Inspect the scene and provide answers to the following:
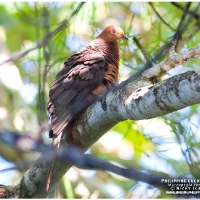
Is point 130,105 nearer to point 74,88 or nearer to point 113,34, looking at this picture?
point 74,88

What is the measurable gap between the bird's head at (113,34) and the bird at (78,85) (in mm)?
357

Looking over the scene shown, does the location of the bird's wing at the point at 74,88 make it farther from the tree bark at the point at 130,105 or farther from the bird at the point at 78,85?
the tree bark at the point at 130,105

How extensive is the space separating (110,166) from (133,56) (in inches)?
108

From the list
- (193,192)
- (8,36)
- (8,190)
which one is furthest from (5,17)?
(193,192)

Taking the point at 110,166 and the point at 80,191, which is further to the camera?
the point at 80,191

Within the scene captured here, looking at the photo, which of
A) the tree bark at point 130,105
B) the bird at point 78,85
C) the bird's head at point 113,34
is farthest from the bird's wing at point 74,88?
the bird's head at point 113,34

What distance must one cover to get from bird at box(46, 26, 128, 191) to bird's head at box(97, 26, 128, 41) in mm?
357

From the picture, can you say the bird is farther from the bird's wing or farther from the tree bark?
the tree bark

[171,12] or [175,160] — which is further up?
[171,12]

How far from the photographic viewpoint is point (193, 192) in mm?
2605

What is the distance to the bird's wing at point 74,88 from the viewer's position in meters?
3.50

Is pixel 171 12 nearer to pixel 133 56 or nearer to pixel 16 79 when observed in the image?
pixel 133 56

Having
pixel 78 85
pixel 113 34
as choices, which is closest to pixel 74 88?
pixel 78 85

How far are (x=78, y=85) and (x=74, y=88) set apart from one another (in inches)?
1.8
